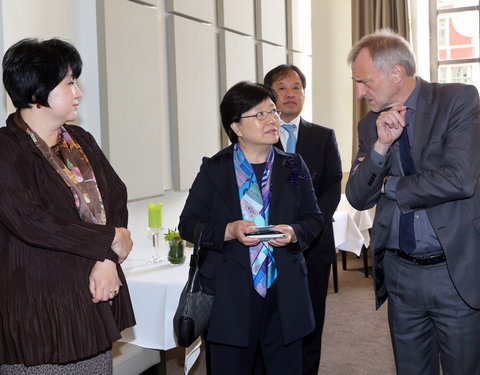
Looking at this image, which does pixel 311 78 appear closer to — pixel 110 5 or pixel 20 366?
pixel 110 5

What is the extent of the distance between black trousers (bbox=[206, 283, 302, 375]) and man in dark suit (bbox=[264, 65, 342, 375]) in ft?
2.44

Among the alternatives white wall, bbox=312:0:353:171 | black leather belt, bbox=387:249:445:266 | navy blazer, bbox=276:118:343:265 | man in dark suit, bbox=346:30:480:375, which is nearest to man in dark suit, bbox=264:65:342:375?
navy blazer, bbox=276:118:343:265

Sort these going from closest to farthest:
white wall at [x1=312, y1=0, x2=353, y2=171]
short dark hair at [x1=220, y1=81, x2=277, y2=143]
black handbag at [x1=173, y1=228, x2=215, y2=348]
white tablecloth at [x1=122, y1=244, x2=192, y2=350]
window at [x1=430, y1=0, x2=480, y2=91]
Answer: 1. black handbag at [x1=173, y1=228, x2=215, y2=348]
2. short dark hair at [x1=220, y1=81, x2=277, y2=143]
3. white tablecloth at [x1=122, y1=244, x2=192, y2=350]
4. white wall at [x1=312, y1=0, x2=353, y2=171]
5. window at [x1=430, y1=0, x2=480, y2=91]

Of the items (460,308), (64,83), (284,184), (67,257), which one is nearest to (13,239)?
(67,257)

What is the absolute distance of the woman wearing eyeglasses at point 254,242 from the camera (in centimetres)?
243

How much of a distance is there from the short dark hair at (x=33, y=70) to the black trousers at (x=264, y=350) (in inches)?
42.8

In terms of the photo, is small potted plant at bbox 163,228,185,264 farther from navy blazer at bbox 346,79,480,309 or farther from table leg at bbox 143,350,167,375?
navy blazer at bbox 346,79,480,309

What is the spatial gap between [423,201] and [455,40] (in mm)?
6311

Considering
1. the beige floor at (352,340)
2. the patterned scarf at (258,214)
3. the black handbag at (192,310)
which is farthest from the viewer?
the beige floor at (352,340)

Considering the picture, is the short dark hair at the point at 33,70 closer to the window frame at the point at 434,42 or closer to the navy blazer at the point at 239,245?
the navy blazer at the point at 239,245

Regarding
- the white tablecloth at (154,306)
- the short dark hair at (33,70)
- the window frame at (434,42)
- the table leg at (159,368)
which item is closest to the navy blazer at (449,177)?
the white tablecloth at (154,306)

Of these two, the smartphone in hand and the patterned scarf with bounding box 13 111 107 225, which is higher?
the patterned scarf with bounding box 13 111 107 225

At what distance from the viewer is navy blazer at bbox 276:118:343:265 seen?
3197 millimetres

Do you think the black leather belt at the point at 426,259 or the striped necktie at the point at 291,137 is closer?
the black leather belt at the point at 426,259
